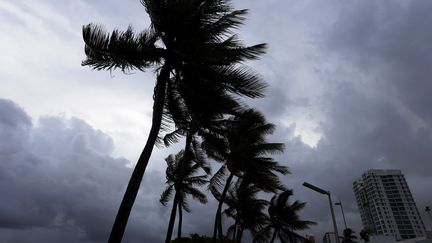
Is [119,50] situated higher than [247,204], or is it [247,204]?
[247,204]

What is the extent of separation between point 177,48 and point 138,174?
124 inches

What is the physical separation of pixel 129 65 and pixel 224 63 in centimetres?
221

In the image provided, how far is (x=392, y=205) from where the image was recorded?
412 ft

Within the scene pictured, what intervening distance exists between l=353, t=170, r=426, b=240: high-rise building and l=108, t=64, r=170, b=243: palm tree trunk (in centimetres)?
11896

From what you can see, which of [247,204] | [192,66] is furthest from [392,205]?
[192,66]

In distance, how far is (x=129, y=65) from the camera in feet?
22.5

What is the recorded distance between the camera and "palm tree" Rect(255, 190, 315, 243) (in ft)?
97.6

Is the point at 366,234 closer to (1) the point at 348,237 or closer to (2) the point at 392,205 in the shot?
(1) the point at 348,237

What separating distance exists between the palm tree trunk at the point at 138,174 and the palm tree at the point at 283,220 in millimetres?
25147

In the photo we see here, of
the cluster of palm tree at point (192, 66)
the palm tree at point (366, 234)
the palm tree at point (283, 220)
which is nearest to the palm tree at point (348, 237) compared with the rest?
the palm tree at point (366, 234)

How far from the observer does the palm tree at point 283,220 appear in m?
29.7

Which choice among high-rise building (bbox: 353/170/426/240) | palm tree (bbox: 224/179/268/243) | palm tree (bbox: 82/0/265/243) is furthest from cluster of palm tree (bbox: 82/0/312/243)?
high-rise building (bbox: 353/170/426/240)

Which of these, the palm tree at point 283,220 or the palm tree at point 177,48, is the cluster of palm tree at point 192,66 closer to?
the palm tree at point 177,48

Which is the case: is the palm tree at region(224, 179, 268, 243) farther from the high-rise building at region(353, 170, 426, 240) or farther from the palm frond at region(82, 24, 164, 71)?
the high-rise building at region(353, 170, 426, 240)
